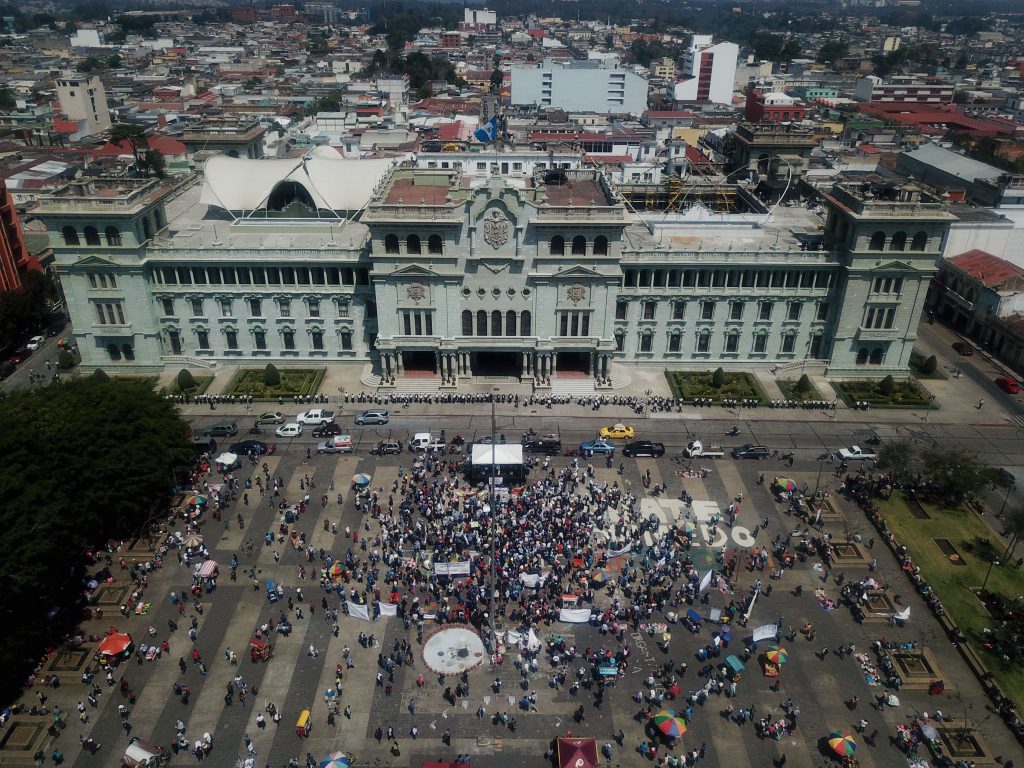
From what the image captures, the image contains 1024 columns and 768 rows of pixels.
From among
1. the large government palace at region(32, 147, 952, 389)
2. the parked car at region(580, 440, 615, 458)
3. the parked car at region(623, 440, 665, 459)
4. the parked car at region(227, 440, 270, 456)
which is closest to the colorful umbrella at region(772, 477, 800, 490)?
the parked car at region(623, 440, 665, 459)

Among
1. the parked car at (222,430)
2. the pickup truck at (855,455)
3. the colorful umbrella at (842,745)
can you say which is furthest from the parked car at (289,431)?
the colorful umbrella at (842,745)

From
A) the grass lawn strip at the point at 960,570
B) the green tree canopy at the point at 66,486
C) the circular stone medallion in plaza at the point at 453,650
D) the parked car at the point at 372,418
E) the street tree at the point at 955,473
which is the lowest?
the grass lawn strip at the point at 960,570

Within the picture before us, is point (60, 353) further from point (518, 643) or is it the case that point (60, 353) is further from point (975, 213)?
point (975, 213)

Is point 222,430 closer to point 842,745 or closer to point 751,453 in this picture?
point 751,453

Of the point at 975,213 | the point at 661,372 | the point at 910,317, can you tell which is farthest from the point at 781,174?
the point at 661,372

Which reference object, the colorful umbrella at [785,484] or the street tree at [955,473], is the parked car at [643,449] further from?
the street tree at [955,473]
